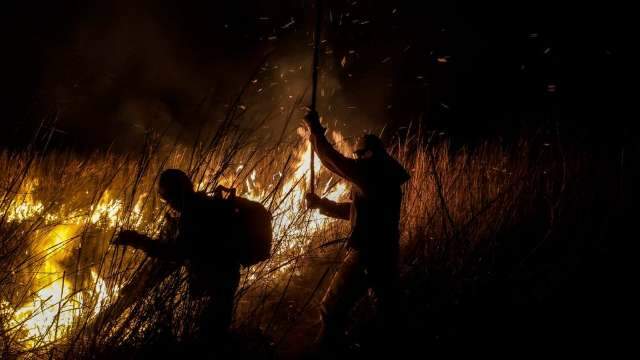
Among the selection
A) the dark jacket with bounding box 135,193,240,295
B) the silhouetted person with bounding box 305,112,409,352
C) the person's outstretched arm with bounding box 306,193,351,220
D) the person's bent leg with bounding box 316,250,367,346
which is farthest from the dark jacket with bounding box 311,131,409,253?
the dark jacket with bounding box 135,193,240,295

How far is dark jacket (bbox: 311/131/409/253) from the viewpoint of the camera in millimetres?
2895

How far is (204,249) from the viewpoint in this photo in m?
2.49

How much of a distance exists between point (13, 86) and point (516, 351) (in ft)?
27.4

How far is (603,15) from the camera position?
11.4 metres

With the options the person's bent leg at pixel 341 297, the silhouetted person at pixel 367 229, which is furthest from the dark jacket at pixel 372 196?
the person's bent leg at pixel 341 297

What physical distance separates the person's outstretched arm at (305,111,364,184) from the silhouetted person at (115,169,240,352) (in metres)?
0.78

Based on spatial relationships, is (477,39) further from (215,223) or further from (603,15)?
(215,223)

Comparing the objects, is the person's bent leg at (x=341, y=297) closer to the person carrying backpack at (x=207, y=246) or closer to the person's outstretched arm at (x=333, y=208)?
the person's outstretched arm at (x=333, y=208)

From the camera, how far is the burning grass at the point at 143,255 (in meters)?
2.41

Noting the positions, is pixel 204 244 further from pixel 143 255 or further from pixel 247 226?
pixel 143 255

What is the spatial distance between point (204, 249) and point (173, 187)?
0.38m

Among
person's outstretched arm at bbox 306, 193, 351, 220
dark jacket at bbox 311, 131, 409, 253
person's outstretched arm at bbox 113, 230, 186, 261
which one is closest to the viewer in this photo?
person's outstretched arm at bbox 113, 230, 186, 261

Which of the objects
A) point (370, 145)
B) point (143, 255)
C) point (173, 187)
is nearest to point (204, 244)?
point (173, 187)

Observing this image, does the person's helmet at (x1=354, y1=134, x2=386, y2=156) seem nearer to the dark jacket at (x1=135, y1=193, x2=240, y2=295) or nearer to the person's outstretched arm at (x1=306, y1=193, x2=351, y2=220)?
the person's outstretched arm at (x1=306, y1=193, x2=351, y2=220)
